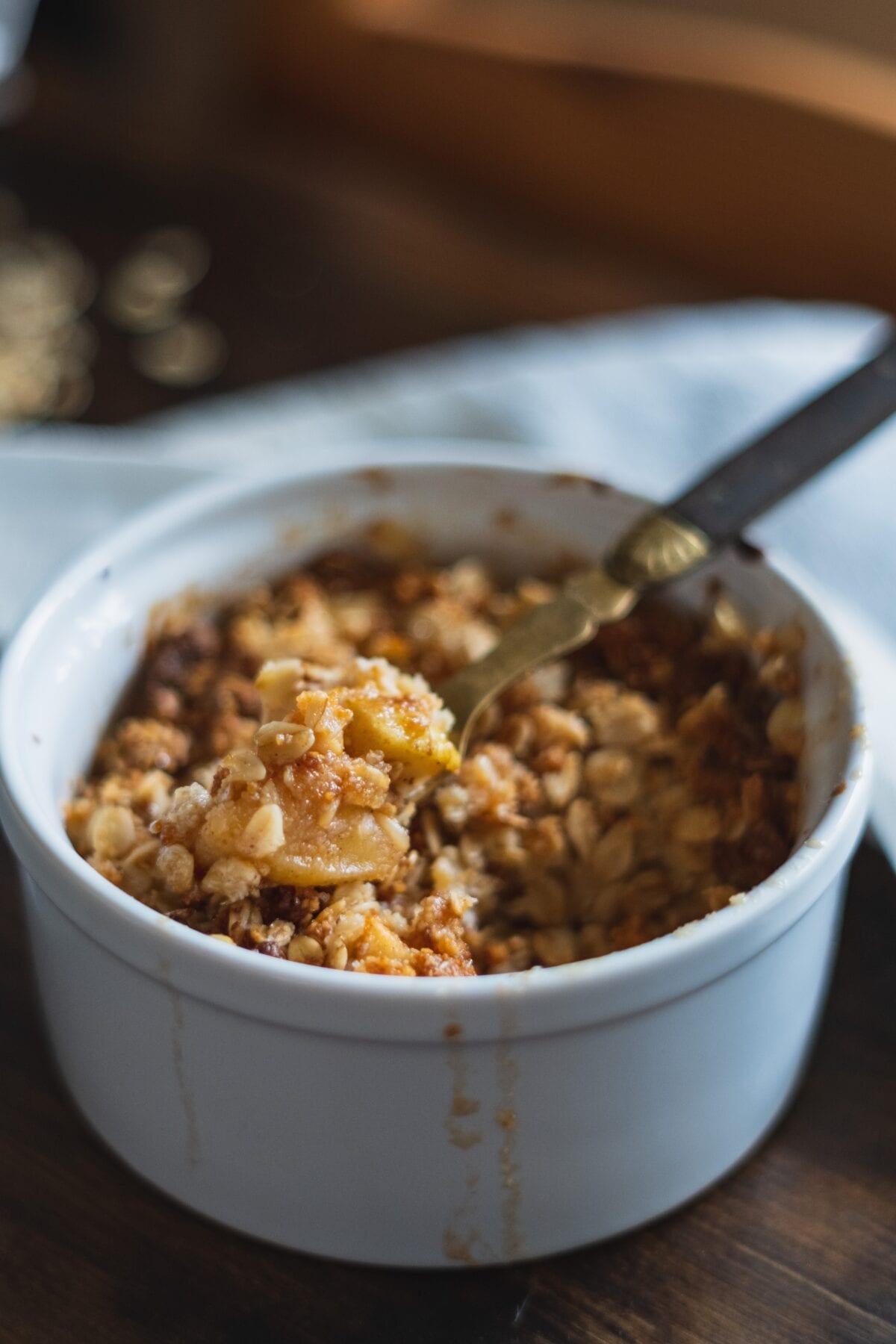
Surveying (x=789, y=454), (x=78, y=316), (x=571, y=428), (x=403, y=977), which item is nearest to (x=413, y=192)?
(x=78, y=316)

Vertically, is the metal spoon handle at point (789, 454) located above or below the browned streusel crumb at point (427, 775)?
above

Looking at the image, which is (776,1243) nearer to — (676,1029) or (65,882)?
(676,1029)

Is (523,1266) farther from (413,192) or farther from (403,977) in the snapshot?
(413,192)

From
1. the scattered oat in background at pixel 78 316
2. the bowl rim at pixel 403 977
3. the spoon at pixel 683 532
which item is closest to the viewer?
the bowl rim at pixel 403 977

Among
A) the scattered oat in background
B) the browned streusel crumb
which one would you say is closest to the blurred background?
the scattered oat in background

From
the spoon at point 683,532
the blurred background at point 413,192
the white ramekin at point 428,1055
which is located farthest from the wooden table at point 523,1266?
the blurred background at point 413,192

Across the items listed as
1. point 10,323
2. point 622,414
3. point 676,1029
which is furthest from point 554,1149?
point 10,323

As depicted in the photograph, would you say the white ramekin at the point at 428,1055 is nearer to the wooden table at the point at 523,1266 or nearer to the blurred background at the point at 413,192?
the wooden table at the point at 523,1266
